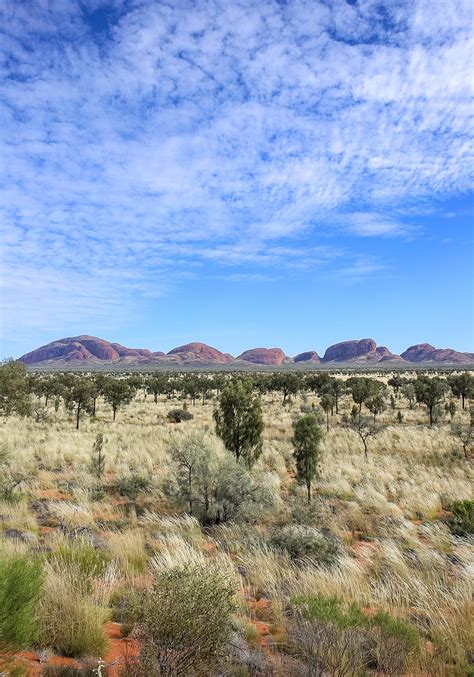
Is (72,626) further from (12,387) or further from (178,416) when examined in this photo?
(178,416)

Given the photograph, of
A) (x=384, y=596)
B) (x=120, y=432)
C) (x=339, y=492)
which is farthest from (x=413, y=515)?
(x=120, y=432)

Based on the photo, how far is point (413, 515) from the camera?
12.9 metres

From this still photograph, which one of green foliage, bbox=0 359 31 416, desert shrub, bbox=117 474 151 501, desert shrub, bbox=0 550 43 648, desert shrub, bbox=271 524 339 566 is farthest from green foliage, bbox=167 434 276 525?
green foliage, bbox=0 359 31 416

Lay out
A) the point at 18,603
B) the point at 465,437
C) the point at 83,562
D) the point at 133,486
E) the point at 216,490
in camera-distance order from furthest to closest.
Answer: the point at 465,437, the point at 133,486, the point at 216,490, the point at 83,562, the point at 18,603

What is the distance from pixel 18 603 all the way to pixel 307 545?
5.77 metres

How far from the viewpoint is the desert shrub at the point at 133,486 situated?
554 inches

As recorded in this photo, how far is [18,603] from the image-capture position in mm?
4062

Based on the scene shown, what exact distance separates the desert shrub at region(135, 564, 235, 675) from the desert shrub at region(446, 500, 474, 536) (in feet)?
28.1

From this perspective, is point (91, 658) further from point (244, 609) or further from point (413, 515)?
point (413, 515)

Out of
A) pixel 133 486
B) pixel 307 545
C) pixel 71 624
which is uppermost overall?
pixel 71 624

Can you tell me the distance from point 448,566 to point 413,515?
16.4 feet

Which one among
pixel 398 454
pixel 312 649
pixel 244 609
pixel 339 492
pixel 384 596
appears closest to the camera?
pixel 312 649

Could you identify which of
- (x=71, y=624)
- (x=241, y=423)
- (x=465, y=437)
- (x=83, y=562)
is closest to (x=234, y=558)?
(x=83, y=562)

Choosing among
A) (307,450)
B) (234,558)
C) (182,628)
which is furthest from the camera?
(307,450)
